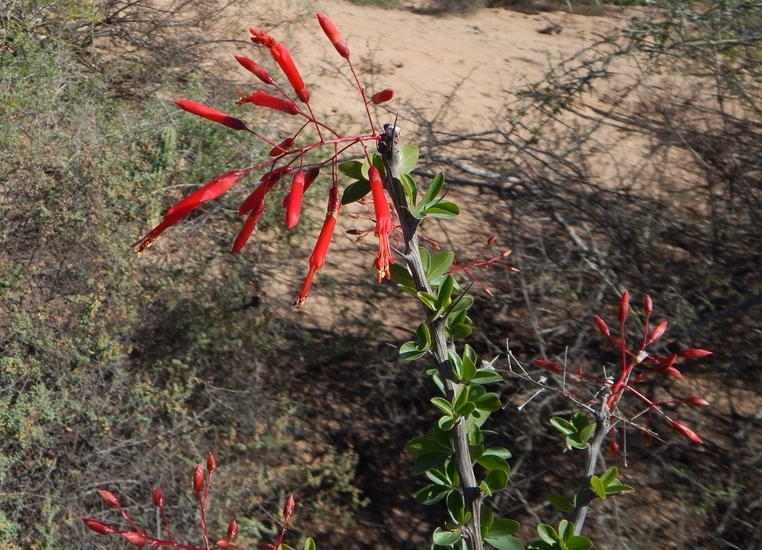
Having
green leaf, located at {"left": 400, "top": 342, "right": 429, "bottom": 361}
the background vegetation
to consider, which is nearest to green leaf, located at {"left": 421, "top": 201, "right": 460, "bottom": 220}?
green leaf, located at {"left": 400, "top": 342, "right": 429, "bottom": 361}

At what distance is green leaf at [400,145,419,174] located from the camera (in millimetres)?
1198

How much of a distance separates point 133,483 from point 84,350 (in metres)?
0.73

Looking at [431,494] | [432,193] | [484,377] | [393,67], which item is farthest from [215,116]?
[393,67]

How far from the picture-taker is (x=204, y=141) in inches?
196

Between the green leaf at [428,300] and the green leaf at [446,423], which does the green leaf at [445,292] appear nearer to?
the green leaf at [428,300]

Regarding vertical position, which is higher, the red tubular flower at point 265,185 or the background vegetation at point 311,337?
the red tubular flower at point 265,185

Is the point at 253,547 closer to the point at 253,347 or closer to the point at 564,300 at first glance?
the point at 253,347

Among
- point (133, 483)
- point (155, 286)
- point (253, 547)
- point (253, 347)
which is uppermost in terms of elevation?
point (155, 286)

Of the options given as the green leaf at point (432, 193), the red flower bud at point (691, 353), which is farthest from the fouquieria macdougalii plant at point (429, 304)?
the red flower bud at point (691, 353)

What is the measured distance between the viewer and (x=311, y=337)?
4383mm

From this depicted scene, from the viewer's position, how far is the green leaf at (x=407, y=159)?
3.93ft

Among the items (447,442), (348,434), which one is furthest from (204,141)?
Result: (447,442)

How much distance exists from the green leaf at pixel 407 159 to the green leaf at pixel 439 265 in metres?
0.19

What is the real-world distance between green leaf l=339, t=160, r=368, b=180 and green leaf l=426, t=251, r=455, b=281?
214 millimetres
